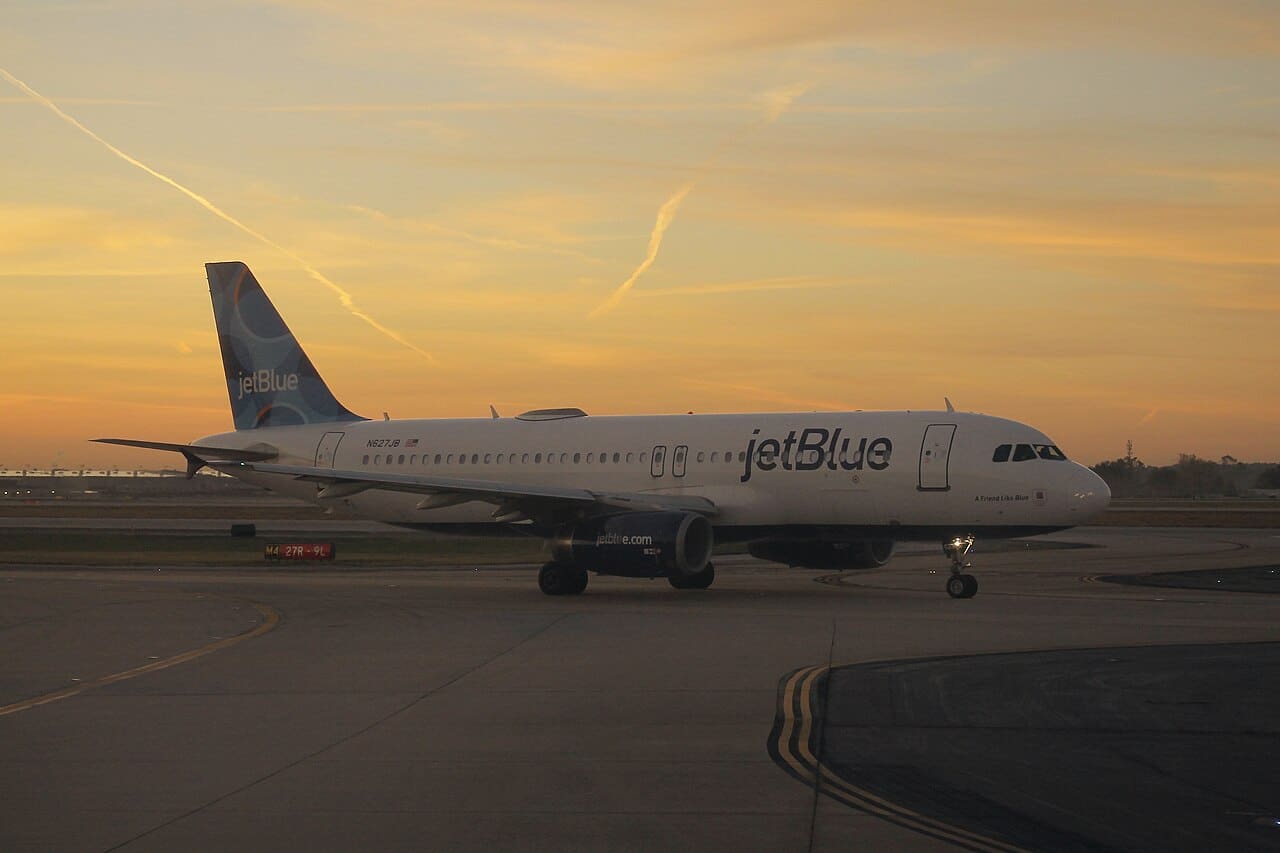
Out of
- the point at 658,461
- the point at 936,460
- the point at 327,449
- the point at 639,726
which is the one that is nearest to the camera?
the point at 639,726

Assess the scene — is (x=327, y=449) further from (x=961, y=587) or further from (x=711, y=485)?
(x=961, y=587)

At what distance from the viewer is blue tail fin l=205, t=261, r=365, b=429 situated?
41031 mm

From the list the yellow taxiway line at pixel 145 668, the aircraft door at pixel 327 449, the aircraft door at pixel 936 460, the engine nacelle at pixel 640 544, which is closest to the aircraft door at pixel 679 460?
the engine nacelle at pixel 640 544

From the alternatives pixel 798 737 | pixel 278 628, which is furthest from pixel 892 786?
pixel 278 628

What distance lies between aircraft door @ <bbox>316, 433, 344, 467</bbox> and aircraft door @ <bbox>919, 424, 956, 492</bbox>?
55.2 feet

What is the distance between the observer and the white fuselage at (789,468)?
97.6 feet

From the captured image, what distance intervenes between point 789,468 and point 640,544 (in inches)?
160

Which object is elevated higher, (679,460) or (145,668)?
(679,460)

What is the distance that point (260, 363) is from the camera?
41469mm

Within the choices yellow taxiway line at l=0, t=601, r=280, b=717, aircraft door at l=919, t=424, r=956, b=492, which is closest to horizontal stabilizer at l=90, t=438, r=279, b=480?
yellow taxiway line at l=0, t=601, r=280, b=717

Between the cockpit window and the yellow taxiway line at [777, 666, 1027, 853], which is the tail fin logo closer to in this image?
the cockpit window

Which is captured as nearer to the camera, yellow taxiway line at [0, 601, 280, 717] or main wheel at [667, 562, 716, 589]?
yellow taxiway line at [0, 601, 280, 717]

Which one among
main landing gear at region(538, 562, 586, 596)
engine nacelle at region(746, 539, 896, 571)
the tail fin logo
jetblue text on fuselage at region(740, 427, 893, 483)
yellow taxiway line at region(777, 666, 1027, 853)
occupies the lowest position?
main landing gear at region(538, 562, 586, 596)

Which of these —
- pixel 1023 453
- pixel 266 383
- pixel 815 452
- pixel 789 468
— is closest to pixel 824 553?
pixel 789 468
